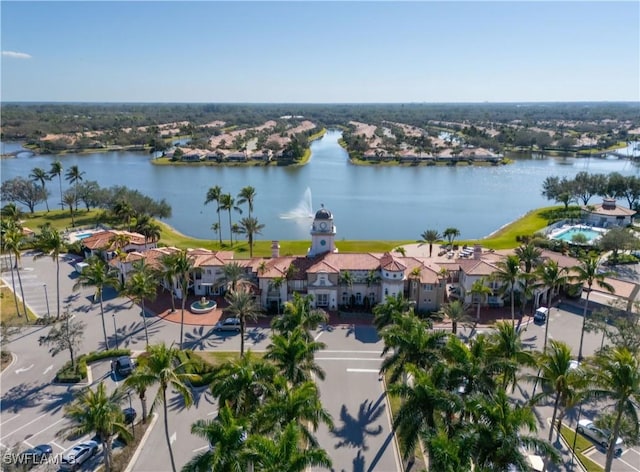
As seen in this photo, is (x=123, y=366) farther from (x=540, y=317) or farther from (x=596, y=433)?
(x=540, y=317)

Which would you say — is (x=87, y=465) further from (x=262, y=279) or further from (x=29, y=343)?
(x=262, y=279)

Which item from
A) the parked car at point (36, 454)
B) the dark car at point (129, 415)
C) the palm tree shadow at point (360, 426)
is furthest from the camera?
the dark car at point (129, 415)

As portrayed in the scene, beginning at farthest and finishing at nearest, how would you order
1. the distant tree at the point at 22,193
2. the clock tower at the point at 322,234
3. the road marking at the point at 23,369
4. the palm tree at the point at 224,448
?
the distant tree at the point at 22,193, the clock tower at the point at 322,234, the road marking at the point at 23,369, the palm tree at the point at 224,448

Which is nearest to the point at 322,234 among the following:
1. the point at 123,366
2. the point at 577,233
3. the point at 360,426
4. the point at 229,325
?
the point at 229,325

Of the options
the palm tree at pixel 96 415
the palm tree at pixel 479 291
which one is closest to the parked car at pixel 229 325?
the palm tree at pixel 96 415

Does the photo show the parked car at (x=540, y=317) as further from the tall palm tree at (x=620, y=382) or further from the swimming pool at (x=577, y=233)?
the swimming pool at (x=577, y=233)

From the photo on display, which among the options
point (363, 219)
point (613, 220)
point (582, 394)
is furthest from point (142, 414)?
point (613, 220)
